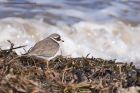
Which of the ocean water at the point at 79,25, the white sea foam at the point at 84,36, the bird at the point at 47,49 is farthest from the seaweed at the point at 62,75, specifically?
the white sea foam at the point at 84,36

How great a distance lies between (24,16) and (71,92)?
8.20 m

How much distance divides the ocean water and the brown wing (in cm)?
430

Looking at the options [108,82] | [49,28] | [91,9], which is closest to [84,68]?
[108,82]

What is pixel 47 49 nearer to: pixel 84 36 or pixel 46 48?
pixel 46 48

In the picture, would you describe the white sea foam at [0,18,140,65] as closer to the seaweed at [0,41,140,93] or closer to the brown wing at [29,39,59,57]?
the brown wing at [29,39,59,57]

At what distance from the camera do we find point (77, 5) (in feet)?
47.2

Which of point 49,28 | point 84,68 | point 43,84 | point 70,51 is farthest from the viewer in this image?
point 49,28

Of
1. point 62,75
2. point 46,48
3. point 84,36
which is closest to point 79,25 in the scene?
point 84,36

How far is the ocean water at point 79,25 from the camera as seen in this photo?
37.7 ft

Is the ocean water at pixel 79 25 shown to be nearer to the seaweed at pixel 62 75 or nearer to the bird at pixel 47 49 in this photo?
the bird at pixel 47 49

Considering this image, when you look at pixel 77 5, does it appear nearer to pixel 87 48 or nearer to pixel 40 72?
pixel 87 48

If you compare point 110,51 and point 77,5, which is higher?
point 77,5

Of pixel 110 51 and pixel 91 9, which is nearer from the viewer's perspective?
pixel 110 51

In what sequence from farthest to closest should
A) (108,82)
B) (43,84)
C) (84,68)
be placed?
(84,68) < (108,82) < (43,84)
